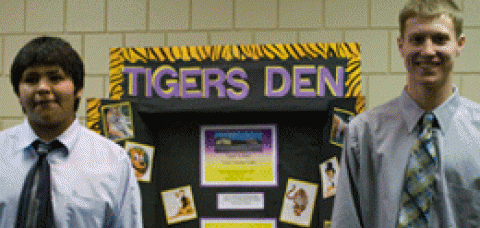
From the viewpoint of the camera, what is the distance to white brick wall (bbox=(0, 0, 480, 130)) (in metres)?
2.32

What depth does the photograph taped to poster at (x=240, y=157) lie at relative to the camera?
7.86 feet

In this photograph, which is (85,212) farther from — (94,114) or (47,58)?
(94,114)

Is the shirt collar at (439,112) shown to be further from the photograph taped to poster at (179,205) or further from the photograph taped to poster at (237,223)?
the photograph taped to poster at (179,205)

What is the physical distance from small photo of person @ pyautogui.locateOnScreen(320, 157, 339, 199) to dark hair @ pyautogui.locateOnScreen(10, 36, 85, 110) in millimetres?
1246

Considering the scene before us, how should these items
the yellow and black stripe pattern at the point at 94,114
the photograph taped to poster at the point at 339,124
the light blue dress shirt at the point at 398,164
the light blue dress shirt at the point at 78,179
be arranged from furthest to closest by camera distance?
the yellow and black stripe pattern at the point at 94,114, the photograph taped to poster at the point at 339,124, the light blue dress shirt at the point at 78,179, the light blue dress shirt at the point at 398,164

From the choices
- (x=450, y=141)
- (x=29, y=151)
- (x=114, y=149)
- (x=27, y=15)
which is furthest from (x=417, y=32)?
(x=27, y=15)

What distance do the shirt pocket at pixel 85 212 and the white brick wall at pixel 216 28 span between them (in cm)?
105

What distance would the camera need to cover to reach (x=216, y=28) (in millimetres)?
2387

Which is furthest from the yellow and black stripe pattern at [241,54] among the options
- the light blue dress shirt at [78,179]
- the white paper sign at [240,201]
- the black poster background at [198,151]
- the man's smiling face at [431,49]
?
the man's smiling face at [431,49]

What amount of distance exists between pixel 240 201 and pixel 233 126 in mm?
369

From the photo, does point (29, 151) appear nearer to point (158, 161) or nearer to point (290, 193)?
point (158, 161)

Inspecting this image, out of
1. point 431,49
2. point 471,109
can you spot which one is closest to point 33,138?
point 431,49

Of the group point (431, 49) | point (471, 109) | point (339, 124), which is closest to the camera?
point (431, 49)

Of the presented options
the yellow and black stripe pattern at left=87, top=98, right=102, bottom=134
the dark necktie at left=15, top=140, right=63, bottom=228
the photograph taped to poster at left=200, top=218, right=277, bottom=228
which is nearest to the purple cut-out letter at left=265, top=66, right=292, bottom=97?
the photograph taped to poster at left=200, top=218, right=277, bottom=228
